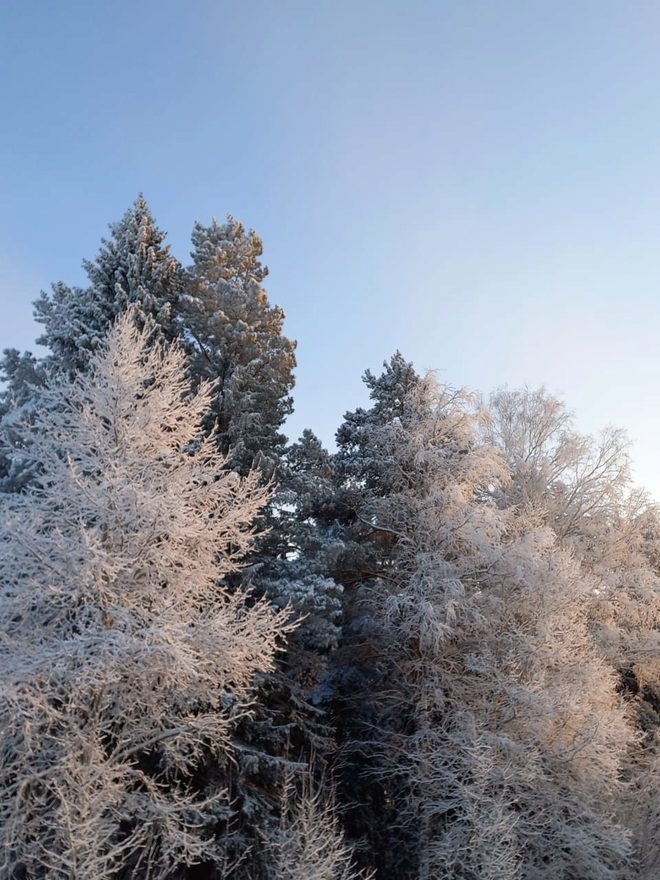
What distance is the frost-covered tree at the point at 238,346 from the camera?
13.9 meters

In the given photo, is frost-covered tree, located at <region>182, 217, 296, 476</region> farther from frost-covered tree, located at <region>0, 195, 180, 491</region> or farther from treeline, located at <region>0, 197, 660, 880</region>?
frost-covered tree, located at <region>0, 195, 180, 491</region>

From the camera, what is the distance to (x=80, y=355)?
12.8 metres

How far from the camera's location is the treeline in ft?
29.2

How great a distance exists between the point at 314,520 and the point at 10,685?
957cm

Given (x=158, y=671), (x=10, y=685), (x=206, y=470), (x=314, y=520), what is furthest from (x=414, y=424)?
(x=10, y=685)

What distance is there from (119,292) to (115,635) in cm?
791

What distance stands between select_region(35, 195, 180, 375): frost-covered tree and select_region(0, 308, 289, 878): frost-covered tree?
239 centimetres

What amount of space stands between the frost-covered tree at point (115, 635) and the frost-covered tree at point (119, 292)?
7.85ft

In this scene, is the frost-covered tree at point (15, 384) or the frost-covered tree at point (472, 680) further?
the frost-covered tree at point (15, 384)

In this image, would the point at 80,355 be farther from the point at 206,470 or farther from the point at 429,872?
the point at 429,872


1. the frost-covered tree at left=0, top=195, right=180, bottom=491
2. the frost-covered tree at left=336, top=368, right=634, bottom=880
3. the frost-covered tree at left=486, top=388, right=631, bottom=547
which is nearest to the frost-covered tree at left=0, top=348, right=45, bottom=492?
the frost-covered tree at left=0, top=195, right=180, bottom=491

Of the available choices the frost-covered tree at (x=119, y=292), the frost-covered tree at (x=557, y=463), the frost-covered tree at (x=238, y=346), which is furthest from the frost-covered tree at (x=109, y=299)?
the frost-covered tree at (x=557, y=463)

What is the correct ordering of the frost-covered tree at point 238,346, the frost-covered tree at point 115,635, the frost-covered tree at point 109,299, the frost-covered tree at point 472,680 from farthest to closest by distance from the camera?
the frost-covered tree at point 238,346 < the frost-covered tree at point 109,299 < the frost-covered tree at point 472,680 < the frost-covered tree at point 115,635

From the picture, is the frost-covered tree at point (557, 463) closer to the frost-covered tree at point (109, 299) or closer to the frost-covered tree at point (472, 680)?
the frost-covered tree at point (472, 680)
